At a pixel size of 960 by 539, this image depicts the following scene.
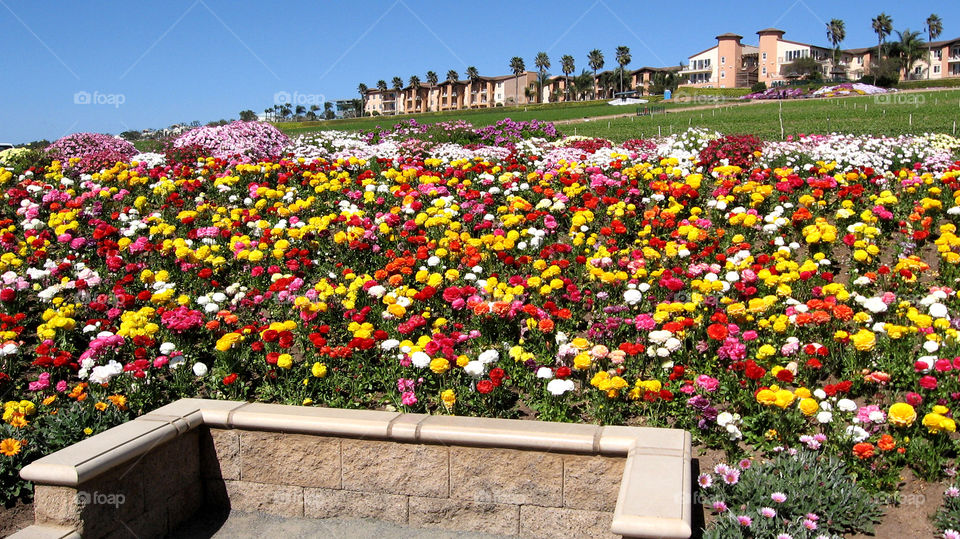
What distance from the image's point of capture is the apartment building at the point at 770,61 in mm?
108438

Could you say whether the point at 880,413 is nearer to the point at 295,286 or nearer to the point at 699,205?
the point at 295,286

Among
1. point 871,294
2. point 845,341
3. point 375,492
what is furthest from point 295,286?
point 871,294

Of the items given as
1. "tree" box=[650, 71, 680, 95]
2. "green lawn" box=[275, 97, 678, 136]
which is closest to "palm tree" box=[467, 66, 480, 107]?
"tree" box=[650, 71, 680, 95]

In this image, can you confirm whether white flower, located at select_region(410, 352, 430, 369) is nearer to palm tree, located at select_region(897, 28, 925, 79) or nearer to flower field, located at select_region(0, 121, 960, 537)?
flower field, located at select_region(0, 121, 960, 537)

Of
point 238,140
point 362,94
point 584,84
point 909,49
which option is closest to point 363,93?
point 362,94

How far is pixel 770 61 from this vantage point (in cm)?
10888

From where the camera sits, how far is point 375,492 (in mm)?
4473

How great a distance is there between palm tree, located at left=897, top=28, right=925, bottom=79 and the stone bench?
116m

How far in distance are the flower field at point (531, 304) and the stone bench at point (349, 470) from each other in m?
0.52

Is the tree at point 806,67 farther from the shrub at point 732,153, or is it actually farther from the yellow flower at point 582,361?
the yellow flower at point 582,361

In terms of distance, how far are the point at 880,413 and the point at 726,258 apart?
2.69 m

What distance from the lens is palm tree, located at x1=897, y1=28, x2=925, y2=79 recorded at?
10094 cm

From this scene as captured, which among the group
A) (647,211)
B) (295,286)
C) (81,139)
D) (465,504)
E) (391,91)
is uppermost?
(391,91)

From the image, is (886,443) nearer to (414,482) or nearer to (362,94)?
(414,482)
